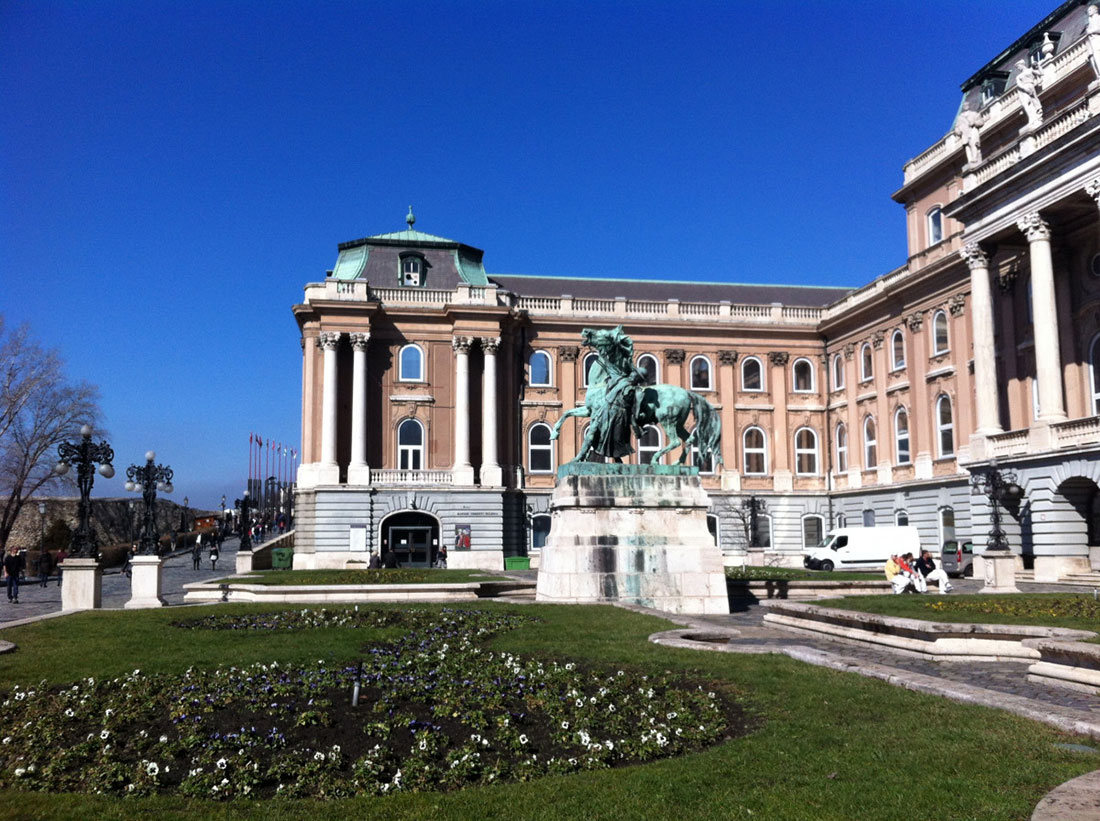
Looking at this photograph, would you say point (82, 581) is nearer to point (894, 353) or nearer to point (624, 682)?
point (624, 682)

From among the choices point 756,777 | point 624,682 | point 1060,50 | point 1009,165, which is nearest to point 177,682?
point 624,682

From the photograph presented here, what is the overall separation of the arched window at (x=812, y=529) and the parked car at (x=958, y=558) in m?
12.6

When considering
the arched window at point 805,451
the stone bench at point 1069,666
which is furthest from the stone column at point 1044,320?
the stone bench at point 1069,666

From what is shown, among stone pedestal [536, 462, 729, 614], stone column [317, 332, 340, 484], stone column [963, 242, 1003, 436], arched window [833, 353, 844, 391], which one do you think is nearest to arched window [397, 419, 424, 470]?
stone column [317, 332, 340, 484]

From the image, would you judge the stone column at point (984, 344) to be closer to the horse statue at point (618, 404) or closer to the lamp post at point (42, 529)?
the horse statue at point (618, 404)

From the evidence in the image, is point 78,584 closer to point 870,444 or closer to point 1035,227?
point 1035,227

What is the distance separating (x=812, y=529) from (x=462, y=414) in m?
22.6

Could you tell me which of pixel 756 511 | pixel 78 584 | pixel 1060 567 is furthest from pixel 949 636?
pixel 756 511

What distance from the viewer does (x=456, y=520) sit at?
5281 cm

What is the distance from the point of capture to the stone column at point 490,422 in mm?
53938

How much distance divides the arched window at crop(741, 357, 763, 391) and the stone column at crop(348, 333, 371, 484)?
77.9 ft

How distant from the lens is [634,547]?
67.0 feet

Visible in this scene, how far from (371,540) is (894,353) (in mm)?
30872

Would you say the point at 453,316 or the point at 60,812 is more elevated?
the point at 453,316
